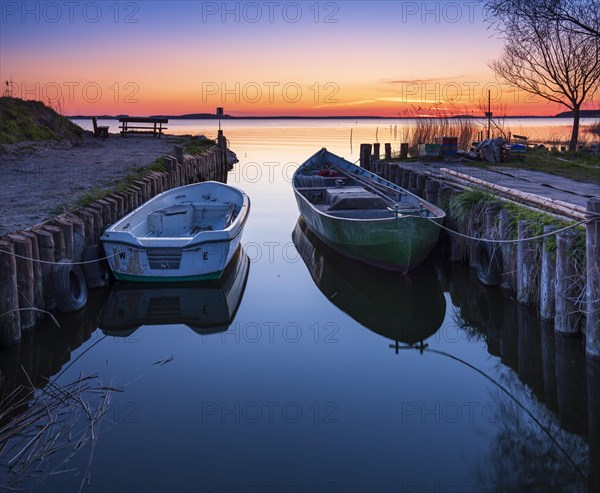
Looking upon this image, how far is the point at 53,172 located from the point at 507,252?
593 inches

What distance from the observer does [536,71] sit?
31047 millimetres

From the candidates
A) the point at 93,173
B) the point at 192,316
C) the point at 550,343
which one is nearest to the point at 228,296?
the point at 192,316

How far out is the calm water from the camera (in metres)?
6.13

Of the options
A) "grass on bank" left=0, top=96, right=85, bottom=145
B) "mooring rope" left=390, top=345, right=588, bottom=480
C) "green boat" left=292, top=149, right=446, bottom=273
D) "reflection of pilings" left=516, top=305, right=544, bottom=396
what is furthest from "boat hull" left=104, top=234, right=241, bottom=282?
"grass on bank" left=0, top=96, right=85, bottom=145

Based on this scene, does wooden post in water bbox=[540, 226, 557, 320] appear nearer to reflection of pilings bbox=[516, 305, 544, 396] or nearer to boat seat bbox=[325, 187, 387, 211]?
reflection of pilings bbox=[516, 305, 544, 396]

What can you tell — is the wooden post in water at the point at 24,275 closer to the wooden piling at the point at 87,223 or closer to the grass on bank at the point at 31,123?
the wooden piling at the point at 87,223

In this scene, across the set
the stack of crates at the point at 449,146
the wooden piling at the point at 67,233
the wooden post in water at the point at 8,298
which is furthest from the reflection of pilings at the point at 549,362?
the stack of crates at the point at 449,146

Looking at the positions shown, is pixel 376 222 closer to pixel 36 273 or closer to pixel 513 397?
pixel 513 397

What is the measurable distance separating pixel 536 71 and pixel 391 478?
95.8 ft

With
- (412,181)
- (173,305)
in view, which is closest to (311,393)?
A: (173,305)

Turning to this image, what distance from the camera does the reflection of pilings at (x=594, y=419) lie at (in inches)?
242

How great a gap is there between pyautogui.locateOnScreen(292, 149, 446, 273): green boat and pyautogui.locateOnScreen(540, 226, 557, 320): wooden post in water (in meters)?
3.16

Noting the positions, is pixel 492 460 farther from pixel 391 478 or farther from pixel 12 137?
pixel 12 137

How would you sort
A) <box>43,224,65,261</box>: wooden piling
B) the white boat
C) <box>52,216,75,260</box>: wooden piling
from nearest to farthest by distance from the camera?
1. <box>43,224,65,261</box>: wooden piling
2. <box>52,216,75,260</box>: wooden piling
3. the white boat
